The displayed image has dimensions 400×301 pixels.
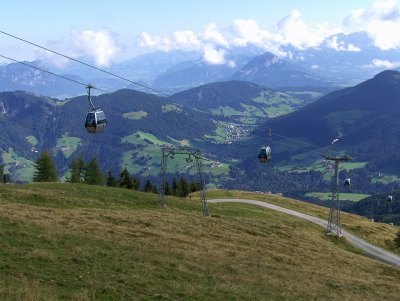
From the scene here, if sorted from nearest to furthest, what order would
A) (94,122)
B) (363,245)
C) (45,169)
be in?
(94,122) < (363,245) < (45,169)

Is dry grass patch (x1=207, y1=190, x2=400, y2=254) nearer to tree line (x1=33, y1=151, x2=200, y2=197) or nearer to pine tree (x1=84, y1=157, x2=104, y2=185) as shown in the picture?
tree line (x1=33, y1=151, x2=200, y2=197)

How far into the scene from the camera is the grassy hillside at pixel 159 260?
24438 mm

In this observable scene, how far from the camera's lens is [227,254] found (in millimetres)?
36719

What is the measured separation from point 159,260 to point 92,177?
93.9 m

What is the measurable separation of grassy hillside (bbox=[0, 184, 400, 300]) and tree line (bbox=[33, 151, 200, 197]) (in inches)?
2339

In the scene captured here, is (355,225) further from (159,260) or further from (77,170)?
(77,170)

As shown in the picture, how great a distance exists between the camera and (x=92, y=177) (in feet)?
397

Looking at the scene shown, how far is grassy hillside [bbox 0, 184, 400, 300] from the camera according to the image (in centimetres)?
2444

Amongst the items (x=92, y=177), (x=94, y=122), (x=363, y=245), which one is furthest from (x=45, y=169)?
(x=94, y=122)

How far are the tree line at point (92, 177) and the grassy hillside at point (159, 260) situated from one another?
195ft

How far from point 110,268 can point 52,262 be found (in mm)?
3267

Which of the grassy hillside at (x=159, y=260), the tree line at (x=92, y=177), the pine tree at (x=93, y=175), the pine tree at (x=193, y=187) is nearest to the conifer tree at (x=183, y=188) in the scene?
the tree line at (x=92, y=177)

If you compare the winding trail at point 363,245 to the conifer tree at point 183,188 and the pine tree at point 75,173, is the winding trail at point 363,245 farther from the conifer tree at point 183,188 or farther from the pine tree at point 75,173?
the pine tree at point 75,173

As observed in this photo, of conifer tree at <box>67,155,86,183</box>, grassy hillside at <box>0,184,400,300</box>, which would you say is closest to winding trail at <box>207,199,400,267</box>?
grassy hillside at <box>0,184,400,300</box>
